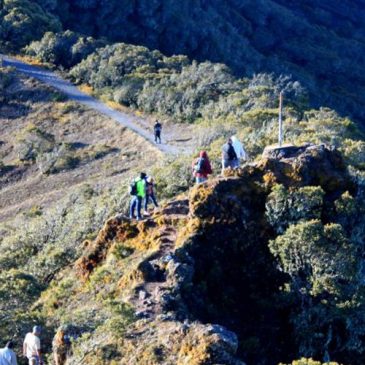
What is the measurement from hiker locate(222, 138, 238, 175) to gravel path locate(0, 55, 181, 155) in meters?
15.5

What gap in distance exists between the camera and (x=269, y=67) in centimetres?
7231

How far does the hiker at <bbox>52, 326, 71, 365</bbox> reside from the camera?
33.2 feet

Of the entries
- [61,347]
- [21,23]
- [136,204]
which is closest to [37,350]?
[61,347]

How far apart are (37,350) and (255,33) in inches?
2816

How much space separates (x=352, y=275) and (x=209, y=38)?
56.0 m

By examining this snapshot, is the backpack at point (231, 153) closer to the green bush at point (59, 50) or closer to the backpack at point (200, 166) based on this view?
the backpack at point (200, 166)

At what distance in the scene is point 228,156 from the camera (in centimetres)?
1559

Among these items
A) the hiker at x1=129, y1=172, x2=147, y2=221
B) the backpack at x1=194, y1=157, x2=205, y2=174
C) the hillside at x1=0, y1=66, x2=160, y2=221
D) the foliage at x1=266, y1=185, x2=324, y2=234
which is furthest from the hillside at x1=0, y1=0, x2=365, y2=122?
the foliage at x1=266, y1=185, x2=324, y2=234

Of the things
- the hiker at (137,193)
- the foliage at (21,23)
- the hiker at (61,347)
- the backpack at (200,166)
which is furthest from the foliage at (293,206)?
the foliage at (21,23)

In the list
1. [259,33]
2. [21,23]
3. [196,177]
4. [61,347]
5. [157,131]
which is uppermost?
[61,347]

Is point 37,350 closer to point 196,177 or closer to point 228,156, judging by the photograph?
point 196,177

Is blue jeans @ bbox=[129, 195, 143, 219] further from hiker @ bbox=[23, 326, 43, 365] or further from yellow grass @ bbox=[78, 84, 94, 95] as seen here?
yellow grass @ bbox=[78, 84, 94, 95]

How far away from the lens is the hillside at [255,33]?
6397 centimetres

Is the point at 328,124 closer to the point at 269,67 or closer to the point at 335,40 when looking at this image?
the point at 269,67
